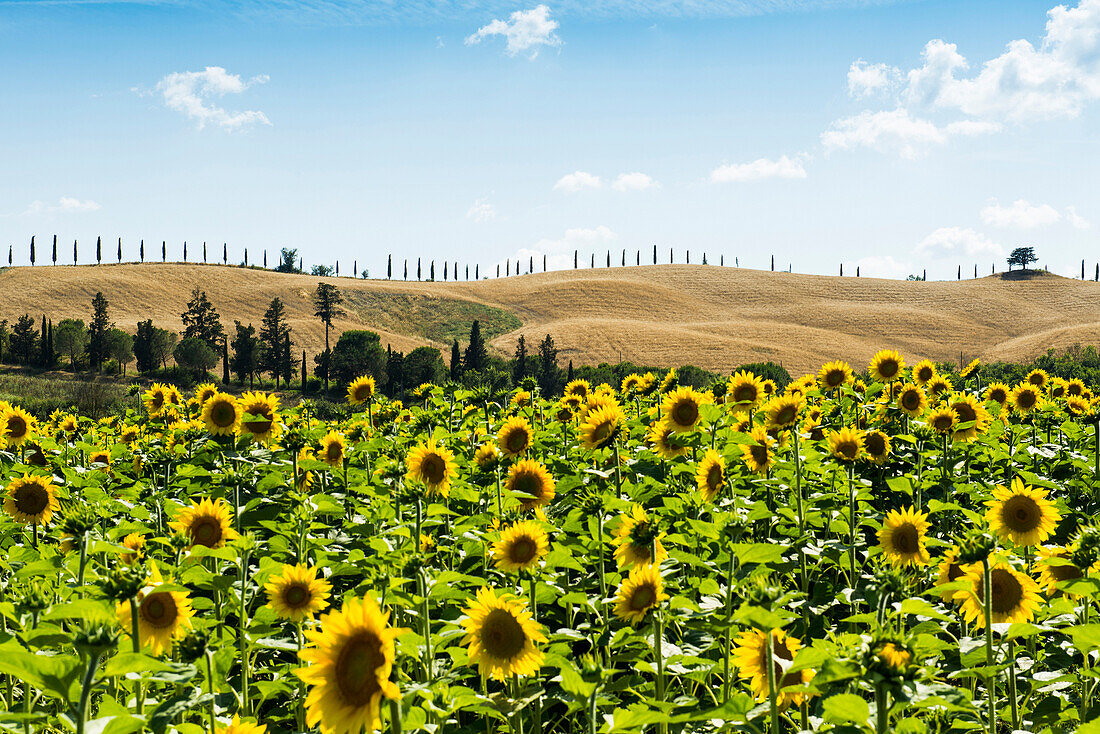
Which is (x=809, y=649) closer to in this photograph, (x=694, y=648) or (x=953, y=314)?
(x=694, y=648)

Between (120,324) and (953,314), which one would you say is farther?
(953,314)

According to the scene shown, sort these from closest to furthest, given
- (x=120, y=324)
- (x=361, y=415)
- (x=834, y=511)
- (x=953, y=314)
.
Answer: (x=834, y=511)
(x=361, y=415)
(x=120, y=324)
(x=953, y=314)

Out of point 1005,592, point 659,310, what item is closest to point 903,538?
Answer: point 1005,592

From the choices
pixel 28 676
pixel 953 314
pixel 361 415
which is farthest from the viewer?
pixel 953 314

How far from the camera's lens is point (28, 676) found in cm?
203

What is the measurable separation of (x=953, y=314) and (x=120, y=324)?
341ft

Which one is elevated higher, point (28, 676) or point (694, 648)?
point (28, 676)

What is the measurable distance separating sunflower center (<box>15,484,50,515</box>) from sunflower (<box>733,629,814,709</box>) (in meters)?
4.51

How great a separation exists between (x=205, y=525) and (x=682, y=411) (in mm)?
3603

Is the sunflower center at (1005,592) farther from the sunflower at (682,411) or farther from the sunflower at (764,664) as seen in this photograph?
the sunflower at (682,411)

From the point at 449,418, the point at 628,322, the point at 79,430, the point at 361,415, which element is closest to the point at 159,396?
the point at 79,430

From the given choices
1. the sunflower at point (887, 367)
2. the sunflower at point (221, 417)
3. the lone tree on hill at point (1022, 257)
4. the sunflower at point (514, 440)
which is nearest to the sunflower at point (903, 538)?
the sunflower at point (514, 440)

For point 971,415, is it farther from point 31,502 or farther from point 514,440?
point 31,502

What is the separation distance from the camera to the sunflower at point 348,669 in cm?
213
